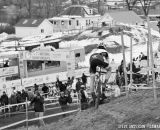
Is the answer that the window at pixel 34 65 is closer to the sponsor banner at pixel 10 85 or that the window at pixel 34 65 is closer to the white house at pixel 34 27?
the sponsor banner at pixel 10 85

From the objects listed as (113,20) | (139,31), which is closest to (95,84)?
(139,31)

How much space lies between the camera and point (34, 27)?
83.4 m

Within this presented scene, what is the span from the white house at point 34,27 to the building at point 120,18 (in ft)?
42.0

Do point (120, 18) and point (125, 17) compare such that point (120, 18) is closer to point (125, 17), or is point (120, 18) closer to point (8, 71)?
point (125, 17)

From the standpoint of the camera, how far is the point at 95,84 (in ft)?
33.3

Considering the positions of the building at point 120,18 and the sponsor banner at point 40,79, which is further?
the building at point 120,18

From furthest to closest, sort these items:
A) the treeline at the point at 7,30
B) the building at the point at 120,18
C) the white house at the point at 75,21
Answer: the treeline at the point at 7,30
the white house at the point at 75,21
the building at the point at 120,18

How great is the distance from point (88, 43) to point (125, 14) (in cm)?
2622

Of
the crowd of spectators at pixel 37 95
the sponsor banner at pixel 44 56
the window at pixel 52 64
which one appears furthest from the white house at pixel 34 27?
the crowd of spectators at pixel 37 95

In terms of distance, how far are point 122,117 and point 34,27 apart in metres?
76.6

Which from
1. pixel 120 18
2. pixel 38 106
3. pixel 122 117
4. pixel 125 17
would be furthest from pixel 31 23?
pixel 122 117

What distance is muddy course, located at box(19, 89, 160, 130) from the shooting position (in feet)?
24.8

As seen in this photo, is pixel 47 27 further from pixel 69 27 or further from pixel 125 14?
pixel 125 14

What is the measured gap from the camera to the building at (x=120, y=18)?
247ft
